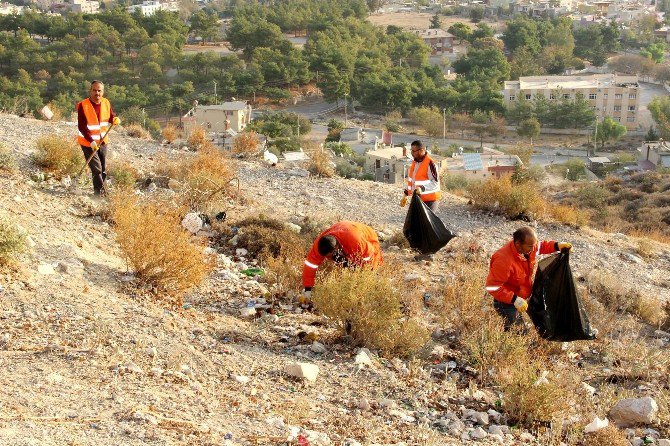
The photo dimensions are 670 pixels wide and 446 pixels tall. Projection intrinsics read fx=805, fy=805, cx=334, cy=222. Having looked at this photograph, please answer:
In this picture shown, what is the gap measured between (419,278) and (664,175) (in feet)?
49.2

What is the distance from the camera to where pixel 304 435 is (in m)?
3.40

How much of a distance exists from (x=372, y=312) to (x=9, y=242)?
2.08m

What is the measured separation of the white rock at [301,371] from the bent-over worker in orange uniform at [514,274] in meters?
1.28

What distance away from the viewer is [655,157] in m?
26.9

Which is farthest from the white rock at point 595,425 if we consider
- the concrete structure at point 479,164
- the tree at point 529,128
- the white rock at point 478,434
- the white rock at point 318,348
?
the tree at point 529,128

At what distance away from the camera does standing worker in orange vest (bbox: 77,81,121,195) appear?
6.60m

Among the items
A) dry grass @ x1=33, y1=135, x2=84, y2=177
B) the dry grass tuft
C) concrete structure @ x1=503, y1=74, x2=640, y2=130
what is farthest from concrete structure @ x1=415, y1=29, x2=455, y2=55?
the dry grass tuft

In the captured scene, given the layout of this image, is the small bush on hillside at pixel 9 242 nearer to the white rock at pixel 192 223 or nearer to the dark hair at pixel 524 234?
the white rock at pixel 192 223

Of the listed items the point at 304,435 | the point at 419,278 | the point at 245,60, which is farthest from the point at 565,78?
the point at 304,435

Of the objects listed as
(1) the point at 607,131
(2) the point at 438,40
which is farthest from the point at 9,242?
(2) the point at 438,40

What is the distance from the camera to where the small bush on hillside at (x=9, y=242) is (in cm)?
451

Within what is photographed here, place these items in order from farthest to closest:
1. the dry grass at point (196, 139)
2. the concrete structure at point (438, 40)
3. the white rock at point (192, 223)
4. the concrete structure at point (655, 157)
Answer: the concrete structure at point (438, 40) → the concrete structure at point (655, 157) → the dry grass at point (196, 139) → the white rock at point (192, 223)

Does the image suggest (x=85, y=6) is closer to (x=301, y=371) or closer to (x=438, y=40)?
(x=438, y=40)

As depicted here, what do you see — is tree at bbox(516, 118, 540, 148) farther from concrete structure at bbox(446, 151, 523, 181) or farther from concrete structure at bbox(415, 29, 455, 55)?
concrete structure at bbox(415, 29, 455, 55)
